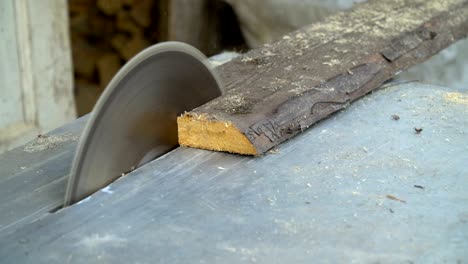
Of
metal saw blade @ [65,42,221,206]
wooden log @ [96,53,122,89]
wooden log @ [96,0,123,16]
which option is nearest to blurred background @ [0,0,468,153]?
wooden log @ [96,0,123,16]

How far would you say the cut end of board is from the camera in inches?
61.9

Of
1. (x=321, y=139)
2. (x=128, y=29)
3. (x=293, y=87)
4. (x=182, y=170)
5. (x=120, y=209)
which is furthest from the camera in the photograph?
(x=128, y=29)

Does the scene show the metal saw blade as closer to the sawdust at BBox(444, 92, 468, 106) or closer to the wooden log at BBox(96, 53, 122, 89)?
the sawdust at BBox(444, 92, 468, 106)

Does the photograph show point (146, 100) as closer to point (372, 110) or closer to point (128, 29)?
point (372, 110)

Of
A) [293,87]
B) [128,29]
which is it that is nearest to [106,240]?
[293,87]

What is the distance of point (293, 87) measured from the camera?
1.79 metres

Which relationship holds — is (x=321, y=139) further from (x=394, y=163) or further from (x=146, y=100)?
(x=146, y=100)

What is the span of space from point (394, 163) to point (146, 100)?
0.54 m

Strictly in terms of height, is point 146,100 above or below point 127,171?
above

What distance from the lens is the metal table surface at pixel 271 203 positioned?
123 cm

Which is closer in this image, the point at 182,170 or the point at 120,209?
the point at 120,209

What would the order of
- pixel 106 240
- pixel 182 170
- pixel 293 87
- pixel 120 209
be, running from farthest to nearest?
pixel 293 87, pixel 182 170, pixel 120 209, pixel 106 240

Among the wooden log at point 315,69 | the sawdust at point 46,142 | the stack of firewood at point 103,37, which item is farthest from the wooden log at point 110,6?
the sawdust at point 46,142

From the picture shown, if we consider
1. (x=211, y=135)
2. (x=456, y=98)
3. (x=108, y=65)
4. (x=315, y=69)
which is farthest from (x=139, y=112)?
(x=108, y=65)
